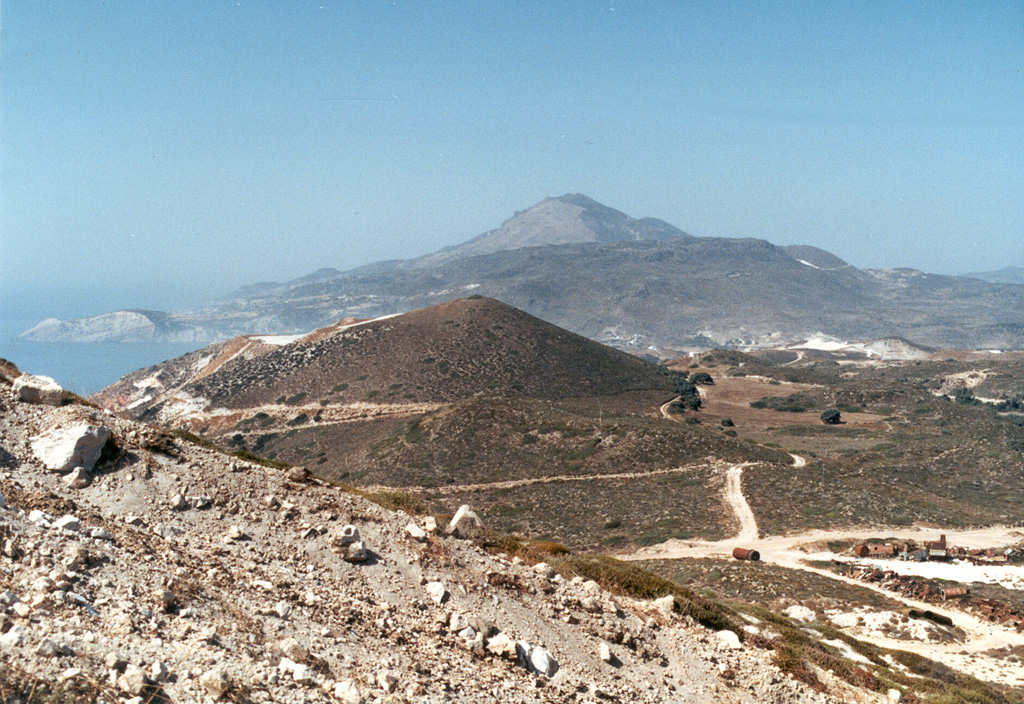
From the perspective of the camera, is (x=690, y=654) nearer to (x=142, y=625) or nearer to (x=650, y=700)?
(x=650, y=700)

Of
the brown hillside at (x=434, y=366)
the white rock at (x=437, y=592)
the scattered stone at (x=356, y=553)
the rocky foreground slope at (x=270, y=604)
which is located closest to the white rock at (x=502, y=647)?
the rocky foreground slope at (x=270, y=604)

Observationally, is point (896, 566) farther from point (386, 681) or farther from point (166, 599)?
point (166, 599)

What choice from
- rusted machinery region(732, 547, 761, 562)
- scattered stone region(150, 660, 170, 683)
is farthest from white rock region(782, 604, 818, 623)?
scattered stone region(150, 660, 170, 683)

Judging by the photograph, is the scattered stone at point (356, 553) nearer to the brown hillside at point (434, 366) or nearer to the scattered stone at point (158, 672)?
the scattered stone at point (158, 672)

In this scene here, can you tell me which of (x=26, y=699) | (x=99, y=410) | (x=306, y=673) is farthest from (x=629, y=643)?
(x=99, y=410)

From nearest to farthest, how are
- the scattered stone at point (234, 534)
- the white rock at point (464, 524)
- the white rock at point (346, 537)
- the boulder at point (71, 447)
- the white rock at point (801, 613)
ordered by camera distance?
the scattered stone at point (234, 534)
the white rock at point (346, 537)
the boulder at point (71, 447)
the white rock at point (464, 524)
the white rock at point (801, 613)

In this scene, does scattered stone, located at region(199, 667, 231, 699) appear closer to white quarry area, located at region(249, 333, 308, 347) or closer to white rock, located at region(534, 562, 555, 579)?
white rock, located at region(534, 562, 555, 579)
